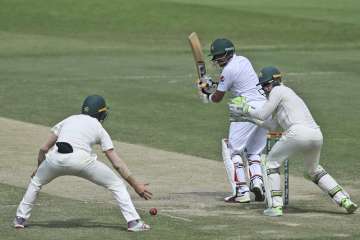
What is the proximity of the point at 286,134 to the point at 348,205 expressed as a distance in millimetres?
1238

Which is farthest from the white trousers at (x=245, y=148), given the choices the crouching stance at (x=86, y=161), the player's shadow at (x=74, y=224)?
the crouching stance at (x=86, y=161)

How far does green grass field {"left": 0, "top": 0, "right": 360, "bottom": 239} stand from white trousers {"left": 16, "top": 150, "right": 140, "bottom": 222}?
13.9 inches

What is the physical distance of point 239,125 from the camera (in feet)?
55.9

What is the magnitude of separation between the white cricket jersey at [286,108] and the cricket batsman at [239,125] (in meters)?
1.25

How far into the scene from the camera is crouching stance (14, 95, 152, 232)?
46.0 feet

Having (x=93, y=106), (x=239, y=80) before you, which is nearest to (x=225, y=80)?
(x=239, y=80)

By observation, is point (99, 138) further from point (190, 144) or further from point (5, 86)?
point (5, 86)

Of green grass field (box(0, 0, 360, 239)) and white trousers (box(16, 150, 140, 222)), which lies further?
green grass field (box(0, 0, 360, 239))

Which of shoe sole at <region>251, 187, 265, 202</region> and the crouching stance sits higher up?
the crouching stance

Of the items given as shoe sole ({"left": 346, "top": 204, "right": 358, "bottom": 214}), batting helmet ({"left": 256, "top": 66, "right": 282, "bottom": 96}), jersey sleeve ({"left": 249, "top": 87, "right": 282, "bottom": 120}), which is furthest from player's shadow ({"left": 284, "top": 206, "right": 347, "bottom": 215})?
batting helmet ({"left": 256, "top": 66, "right": 282, "bottom": 96})

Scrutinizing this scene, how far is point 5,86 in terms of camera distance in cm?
3200

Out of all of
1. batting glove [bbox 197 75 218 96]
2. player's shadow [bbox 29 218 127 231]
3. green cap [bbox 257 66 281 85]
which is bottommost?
player's shadow [bbox 29 218 127 231]

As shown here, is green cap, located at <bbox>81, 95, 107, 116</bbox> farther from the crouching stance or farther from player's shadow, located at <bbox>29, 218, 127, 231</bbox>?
player's shadow, located at <bbox>29, 218, 127, 231</bbox>

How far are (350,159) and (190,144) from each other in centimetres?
325
